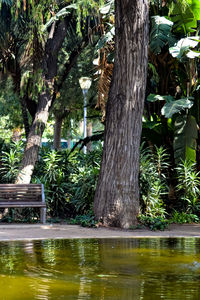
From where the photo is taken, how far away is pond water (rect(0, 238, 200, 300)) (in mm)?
5430

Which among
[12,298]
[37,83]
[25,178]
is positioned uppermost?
[37,83]

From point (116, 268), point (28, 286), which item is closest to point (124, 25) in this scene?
point (116, 268)

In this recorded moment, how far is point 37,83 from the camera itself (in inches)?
582

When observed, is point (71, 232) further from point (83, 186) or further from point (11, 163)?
point (11, 163)

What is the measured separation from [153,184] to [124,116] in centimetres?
247

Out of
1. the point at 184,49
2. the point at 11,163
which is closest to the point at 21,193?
the point at 11,163

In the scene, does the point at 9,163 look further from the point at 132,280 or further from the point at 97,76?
the point at 132,280

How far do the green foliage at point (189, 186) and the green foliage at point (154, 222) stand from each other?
152 centimetres

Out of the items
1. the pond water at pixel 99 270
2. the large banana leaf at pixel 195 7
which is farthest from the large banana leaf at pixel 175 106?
the pond water at pixel 99 270

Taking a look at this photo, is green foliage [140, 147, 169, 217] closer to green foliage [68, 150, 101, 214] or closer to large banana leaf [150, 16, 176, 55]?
green foliage [68, 150, 101, 214]

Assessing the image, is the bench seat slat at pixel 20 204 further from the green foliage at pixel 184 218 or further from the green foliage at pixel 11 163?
the green foliage at pixel 184 218

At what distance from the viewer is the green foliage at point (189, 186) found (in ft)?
45.4

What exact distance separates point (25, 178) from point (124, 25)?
506cm

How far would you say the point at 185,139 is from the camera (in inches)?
554
